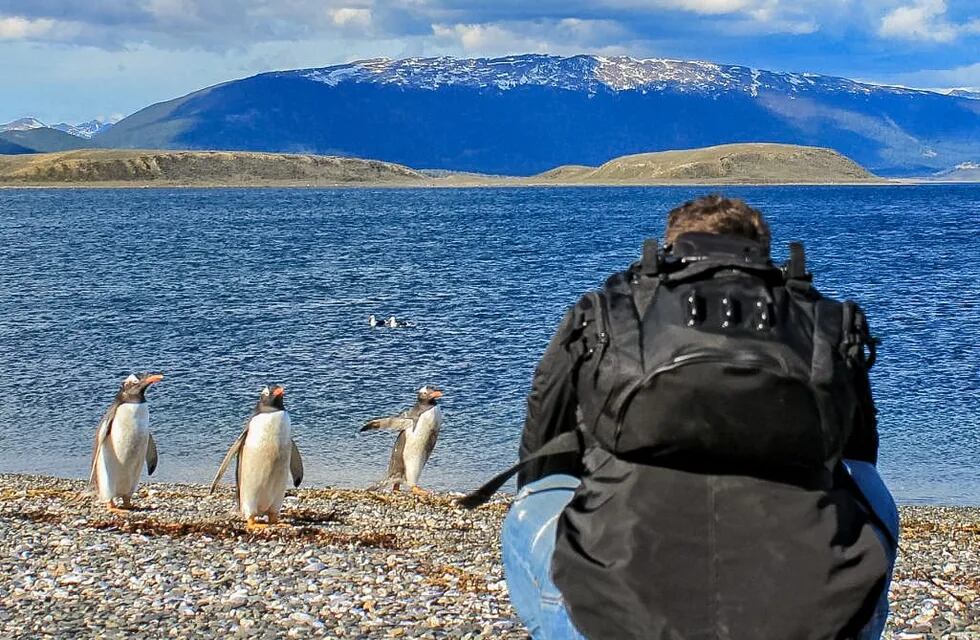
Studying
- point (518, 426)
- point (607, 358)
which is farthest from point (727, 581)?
point (518, 426)

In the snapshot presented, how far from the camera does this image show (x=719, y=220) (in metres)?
3.11

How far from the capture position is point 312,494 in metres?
12.8

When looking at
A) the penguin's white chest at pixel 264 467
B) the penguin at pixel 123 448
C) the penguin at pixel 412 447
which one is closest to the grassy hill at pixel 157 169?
the penguin at pixel 412 447

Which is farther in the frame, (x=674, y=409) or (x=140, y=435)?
(x=140, y=435)

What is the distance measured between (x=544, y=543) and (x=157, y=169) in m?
186

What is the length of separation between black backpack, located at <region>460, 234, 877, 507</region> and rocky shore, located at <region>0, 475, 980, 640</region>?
3.53 meters

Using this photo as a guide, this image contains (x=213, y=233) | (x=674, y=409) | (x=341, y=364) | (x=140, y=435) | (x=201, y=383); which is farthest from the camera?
(x=213, y=233)

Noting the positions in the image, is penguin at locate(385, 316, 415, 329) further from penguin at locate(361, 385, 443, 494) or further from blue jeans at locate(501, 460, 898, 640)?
blue jeans at locate(501, 460, 898, 640)

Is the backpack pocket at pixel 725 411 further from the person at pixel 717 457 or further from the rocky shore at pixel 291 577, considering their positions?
the rocky shore at pixel 291 577

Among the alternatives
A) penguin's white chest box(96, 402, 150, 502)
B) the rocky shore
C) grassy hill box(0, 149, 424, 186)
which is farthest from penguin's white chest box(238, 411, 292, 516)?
grassy hill box(0, 149, 424, 186)

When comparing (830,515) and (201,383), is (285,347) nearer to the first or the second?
(201,383)

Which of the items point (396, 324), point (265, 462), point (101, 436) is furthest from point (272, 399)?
point (396, 324)

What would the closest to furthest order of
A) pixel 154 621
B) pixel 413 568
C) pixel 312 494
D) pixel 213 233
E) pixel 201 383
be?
pixel 154 621
pixel 413 568
pixel 312 494
pixel 201 383
pixel 213 233

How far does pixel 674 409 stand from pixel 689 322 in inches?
8.0
